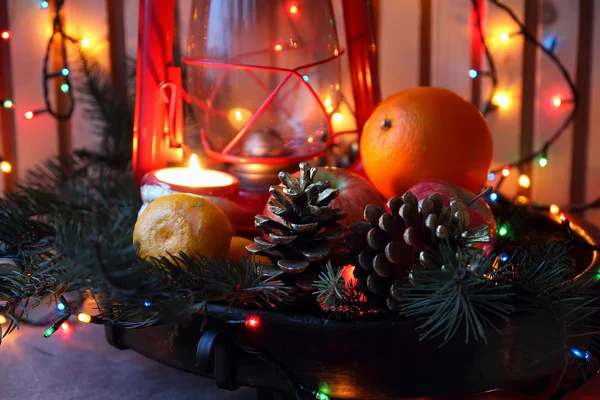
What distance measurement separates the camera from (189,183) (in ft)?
2.10

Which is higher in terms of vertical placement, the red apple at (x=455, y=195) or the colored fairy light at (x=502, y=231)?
the red apple at (x=455, y=195)

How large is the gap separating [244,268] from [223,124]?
304mm

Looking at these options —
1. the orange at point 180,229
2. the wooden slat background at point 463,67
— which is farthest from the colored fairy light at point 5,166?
the orange at point 180,229

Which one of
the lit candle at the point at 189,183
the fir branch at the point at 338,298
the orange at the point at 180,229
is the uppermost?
the lit candle at the point at 189,183

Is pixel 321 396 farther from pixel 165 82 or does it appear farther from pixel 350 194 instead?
pixel 165 82

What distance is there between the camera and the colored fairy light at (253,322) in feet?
1.45

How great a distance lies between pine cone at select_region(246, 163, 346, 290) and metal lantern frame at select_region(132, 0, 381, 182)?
0.65ft

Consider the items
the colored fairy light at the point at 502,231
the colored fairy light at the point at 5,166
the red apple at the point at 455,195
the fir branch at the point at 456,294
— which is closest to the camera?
the fir branch at the point at 456,294

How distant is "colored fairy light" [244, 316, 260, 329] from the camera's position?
442 millimetres

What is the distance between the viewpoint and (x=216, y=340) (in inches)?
17.3

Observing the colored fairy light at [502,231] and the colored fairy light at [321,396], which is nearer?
the colored fairy light at [321,396]

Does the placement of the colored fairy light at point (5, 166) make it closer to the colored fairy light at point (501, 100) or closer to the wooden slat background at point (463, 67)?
the wooden slat background at point (463, 67)

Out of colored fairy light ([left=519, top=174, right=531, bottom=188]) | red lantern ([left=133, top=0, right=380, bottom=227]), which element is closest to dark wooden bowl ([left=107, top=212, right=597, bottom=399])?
red lantern ([left=133, top=0, right=380, bottom=227])

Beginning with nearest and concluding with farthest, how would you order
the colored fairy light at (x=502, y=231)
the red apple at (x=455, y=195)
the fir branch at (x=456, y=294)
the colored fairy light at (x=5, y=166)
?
the fir branch at (x=456, y=294) → the red apple at (x=455, y=195) → the colored fairy light at (x=502, y=231) → the colored fairy light at (x=5, y=166)
